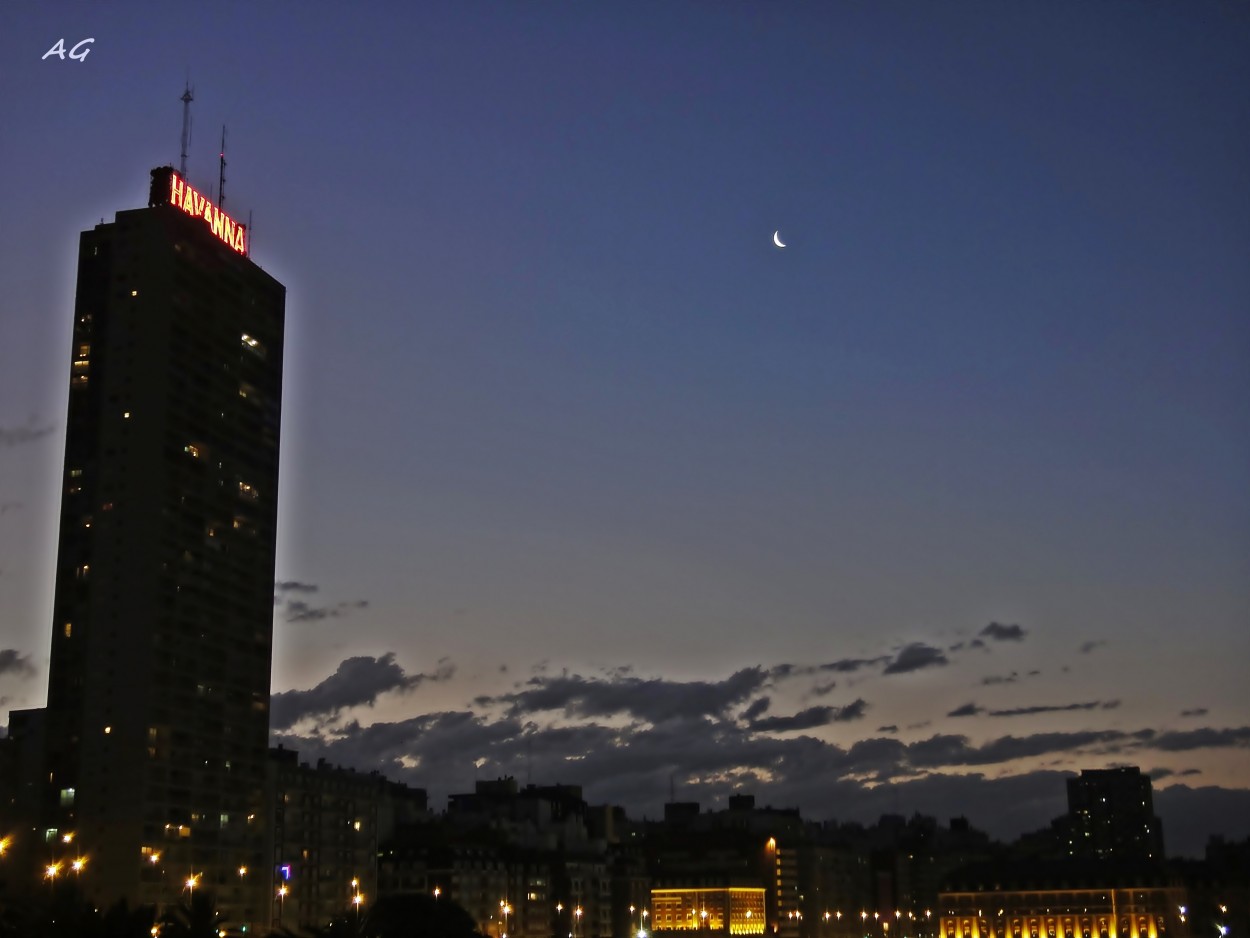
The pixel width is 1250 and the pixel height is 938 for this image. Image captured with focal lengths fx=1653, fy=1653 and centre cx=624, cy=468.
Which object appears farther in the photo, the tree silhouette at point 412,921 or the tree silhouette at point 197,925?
the tree silhouette at point 412,921

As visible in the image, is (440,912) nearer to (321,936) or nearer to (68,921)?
(321,936)

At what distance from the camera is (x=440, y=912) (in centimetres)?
11106

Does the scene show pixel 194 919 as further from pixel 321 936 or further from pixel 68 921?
pixel 321 936

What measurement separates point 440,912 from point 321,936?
8.65 m

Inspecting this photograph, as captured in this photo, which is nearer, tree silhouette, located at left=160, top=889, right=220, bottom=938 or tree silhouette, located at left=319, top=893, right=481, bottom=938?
tree silhouette, located at left=160, top=889, right=220, bottom=938

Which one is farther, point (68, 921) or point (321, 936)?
point (321, 936)

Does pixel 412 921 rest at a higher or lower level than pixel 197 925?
lower

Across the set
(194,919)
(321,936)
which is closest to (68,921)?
(194,919)

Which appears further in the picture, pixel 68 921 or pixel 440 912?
pixel 440 912

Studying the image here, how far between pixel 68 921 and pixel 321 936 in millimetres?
22004

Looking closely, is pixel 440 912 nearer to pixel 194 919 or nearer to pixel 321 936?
pixel 321 936

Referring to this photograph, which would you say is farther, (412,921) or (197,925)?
(412,921)

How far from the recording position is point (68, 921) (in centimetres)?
9456

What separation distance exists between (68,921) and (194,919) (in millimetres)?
7103
